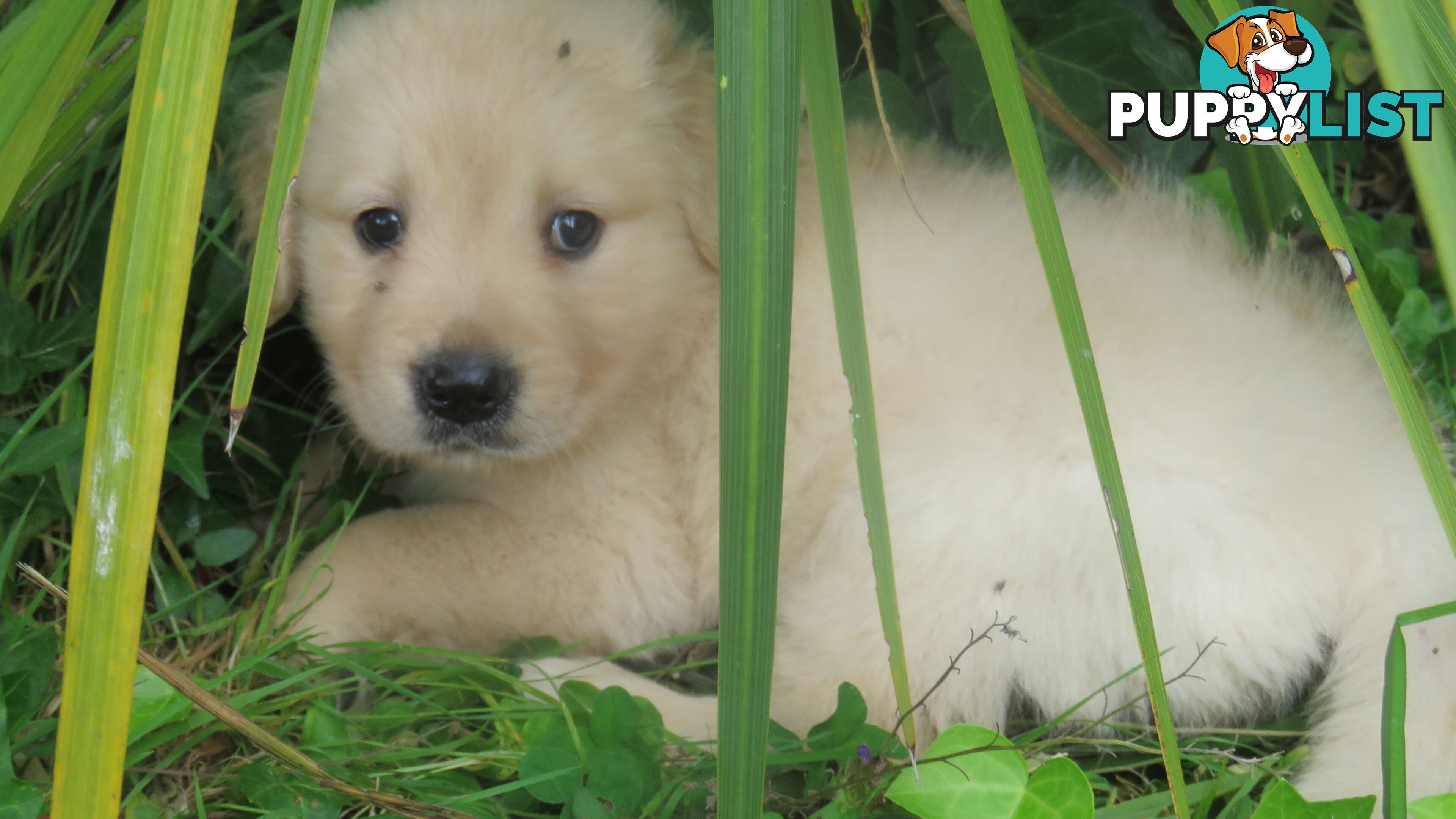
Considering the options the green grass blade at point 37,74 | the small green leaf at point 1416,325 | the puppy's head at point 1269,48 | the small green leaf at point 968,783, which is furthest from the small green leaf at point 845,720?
the small green leaf at point 1416,325

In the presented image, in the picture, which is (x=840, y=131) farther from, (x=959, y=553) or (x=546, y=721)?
(x=546, y=721)

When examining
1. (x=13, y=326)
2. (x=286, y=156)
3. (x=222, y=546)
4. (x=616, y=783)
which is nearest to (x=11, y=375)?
(x=13, y=326)

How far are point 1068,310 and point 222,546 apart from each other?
65.6 inches

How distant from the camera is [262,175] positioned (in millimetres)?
2037

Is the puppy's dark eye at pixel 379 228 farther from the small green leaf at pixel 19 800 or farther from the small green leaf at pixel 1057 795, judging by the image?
the small green leaf at pixel 1057 795

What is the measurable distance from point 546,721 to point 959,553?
0.71 meters

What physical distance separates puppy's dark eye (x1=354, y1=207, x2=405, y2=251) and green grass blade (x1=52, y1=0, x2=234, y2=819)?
2.70 feet

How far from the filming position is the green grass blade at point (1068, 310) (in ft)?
3.90

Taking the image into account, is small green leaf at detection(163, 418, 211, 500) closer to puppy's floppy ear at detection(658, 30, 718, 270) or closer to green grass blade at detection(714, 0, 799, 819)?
puppy's floppy ear at detection(658, 30, 718, 270)

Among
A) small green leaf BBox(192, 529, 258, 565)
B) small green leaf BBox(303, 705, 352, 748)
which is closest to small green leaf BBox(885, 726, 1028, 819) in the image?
small green leaf BBox(303, 705, 352, 748)

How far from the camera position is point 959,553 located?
5.57 feet

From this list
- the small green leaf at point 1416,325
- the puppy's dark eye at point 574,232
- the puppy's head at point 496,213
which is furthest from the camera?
the small green leaf at point 1416,325

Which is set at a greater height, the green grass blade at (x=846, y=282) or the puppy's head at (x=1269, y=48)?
the puppy's head at (x=1269, y=48)

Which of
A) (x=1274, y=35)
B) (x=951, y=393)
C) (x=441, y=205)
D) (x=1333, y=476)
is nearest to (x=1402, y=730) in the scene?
(x=1333, y=476)
